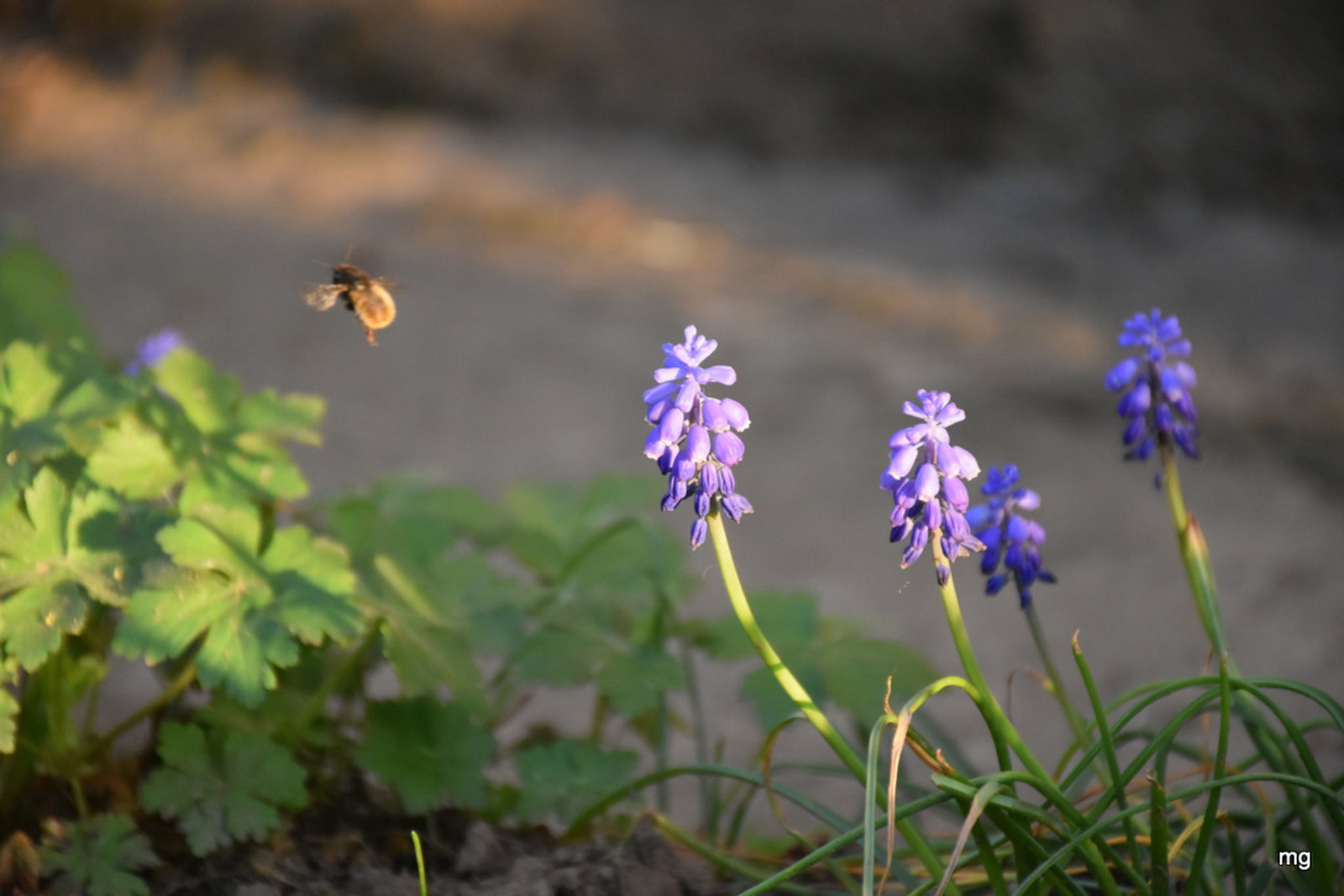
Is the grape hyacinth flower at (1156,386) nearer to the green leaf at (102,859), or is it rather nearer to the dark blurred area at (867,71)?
the green leaf at (102,859)

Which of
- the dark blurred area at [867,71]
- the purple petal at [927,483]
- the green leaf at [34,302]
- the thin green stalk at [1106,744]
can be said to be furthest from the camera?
the dark blurred area at [867,71]

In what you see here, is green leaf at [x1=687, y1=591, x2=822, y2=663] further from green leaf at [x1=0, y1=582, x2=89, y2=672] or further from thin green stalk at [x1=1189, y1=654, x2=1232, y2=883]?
green leaf at [x1=0, y1=582, x2=89, y2=672]

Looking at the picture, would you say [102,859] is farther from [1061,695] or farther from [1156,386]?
[1156,386]

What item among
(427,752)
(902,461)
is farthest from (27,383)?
(902,461)

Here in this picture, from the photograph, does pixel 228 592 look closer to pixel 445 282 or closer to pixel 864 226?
pixel 445 282

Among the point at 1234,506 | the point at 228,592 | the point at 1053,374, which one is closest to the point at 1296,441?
the point at 1234,506

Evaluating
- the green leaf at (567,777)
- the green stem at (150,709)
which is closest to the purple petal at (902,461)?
the green leaf at (567,777)
